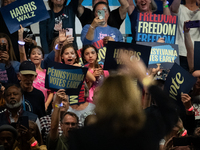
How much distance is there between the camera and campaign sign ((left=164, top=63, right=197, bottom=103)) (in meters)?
3.31

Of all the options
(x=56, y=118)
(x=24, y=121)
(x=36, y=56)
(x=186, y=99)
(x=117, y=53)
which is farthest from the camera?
(x=36, y=56)

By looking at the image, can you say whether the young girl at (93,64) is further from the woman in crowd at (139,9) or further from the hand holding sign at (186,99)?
the hand holding sign at (186,99)

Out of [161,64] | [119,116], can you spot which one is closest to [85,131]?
[119,116]

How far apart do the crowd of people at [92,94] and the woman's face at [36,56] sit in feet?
0.04

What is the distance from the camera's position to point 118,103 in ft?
5.27

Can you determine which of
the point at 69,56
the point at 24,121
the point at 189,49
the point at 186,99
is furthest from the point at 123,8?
the point at 24,121

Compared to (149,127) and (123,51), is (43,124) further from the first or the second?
(149,127)

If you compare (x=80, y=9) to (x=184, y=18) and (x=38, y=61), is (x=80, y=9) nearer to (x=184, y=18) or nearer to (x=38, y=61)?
(x=38, y=61)

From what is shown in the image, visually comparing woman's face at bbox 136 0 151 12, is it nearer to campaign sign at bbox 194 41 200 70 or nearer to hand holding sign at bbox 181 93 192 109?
campaign sign at bbox 194 41 200 70

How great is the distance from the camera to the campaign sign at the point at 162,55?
4.20m

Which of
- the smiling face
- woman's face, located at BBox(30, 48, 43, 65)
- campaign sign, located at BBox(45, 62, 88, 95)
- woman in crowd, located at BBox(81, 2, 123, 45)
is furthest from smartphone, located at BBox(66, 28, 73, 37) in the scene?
the smiling face

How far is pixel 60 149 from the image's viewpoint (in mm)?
3123

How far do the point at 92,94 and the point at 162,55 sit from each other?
1.12 m

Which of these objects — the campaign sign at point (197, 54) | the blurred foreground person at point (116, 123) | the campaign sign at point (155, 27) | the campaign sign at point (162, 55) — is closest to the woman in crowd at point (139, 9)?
the campaign sign at point (155, 27)
